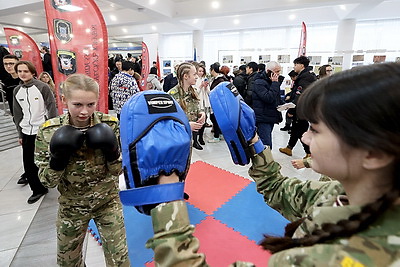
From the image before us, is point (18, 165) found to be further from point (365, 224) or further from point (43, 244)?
point (365, 224)

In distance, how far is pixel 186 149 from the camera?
69 cm

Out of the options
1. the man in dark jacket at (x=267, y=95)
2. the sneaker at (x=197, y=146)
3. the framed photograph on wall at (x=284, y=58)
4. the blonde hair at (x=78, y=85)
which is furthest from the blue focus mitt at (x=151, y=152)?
the framed photograph on wall at (x=284, y=58)

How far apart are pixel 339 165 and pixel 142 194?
1.56 feet

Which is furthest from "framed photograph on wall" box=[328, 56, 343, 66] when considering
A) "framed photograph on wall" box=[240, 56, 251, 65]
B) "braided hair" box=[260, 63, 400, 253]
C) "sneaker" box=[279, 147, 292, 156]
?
"braided hair" box=[260, 63, 400, 253]

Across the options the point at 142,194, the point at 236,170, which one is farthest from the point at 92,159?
the point at 236,170

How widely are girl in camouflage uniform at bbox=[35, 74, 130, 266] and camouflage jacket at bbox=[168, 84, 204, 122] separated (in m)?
2.04

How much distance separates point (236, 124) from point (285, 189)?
0.31 m

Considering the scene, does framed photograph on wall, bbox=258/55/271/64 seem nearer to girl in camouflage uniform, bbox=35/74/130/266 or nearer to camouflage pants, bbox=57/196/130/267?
girl in camouflage uniform, bbox=35/74/130/266

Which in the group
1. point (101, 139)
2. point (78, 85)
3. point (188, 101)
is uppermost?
point (78, 85)

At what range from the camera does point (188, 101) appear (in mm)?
3674

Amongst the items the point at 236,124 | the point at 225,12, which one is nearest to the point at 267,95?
the point at 236,124

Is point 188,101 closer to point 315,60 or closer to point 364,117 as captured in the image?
point 364,117

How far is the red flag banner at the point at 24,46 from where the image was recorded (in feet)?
18.8

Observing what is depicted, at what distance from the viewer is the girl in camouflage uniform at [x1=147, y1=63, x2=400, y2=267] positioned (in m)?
0.47
